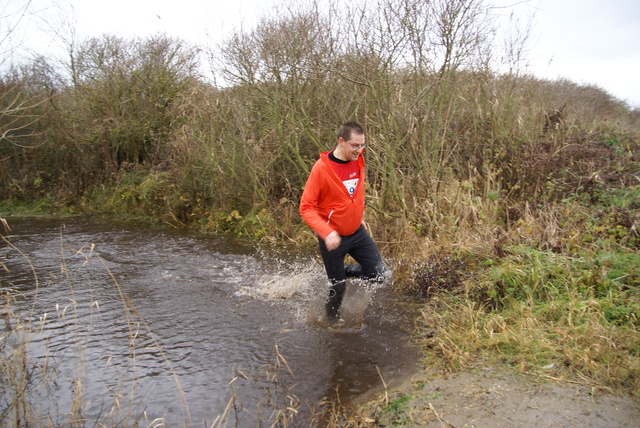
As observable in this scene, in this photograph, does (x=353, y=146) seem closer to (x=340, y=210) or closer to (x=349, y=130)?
(x=349, y=130)

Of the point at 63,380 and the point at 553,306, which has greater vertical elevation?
the point at 553,306

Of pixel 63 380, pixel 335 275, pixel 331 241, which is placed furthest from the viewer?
pixel 335 275

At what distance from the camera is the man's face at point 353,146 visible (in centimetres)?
457

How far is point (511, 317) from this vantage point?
473cm

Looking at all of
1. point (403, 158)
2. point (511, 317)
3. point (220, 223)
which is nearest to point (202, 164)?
point (220, 223)

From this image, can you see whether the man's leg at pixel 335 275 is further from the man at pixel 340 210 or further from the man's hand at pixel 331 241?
the man's hand at pixel 331 241

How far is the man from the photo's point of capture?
463cm

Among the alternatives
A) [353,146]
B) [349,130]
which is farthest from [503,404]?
[349,130]

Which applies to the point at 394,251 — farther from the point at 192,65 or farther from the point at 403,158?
the point at 192,65

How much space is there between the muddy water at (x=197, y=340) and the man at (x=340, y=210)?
1.89 feet

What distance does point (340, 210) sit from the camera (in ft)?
15.9

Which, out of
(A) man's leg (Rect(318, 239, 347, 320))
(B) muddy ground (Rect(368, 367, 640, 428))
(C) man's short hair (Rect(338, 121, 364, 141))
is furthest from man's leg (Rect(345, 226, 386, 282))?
(B) muddy ground (Rect(368, 367, 640, 428))

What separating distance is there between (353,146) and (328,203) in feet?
2.09

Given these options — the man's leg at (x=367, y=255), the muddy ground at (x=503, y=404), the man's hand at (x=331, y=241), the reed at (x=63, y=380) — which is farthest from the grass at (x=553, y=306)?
the reed at (x=63, y=380)
